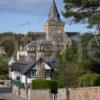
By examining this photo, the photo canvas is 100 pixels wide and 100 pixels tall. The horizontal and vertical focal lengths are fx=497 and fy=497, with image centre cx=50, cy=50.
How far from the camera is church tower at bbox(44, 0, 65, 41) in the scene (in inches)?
6599

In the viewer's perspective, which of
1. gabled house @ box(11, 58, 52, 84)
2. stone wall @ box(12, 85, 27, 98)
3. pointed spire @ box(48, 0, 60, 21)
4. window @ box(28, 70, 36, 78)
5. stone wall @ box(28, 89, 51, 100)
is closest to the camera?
stone wall @ box(28, 89, 51, 100)

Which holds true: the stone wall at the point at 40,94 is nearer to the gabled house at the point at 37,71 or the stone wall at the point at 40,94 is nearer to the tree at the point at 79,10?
the tree at the point at 79,10

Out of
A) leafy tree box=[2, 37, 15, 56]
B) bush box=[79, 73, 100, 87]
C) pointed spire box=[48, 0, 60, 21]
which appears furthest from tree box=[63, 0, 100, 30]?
pointed spire box=[48, 0, 60, 21]

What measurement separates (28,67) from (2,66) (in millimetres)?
28258

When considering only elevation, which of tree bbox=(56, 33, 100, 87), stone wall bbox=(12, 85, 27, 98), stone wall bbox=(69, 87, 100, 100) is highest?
tree bbox=(56, 33, 100, 87)

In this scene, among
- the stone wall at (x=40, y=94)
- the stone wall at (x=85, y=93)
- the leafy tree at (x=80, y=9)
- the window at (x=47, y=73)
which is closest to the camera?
the stone wall at (x=85, y=93)

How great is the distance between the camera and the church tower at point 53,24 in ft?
550

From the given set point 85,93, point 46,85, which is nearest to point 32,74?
point 46,85

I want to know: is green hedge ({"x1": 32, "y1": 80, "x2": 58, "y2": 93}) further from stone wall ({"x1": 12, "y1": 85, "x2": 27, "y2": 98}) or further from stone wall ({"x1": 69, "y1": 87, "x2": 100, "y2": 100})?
stone wall ({"x1": 69, "y1": 87, "x2": 100, "y2": 100})

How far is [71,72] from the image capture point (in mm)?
54781

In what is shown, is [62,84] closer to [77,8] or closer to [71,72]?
[71,72]

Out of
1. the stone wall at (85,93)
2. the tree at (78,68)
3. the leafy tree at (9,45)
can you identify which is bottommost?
the stone wall at (85,93)

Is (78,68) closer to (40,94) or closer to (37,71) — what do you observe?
(40,94)

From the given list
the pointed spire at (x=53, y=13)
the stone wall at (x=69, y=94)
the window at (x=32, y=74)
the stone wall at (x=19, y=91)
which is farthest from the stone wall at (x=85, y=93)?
the pointed spire at (x=53, y=13)
